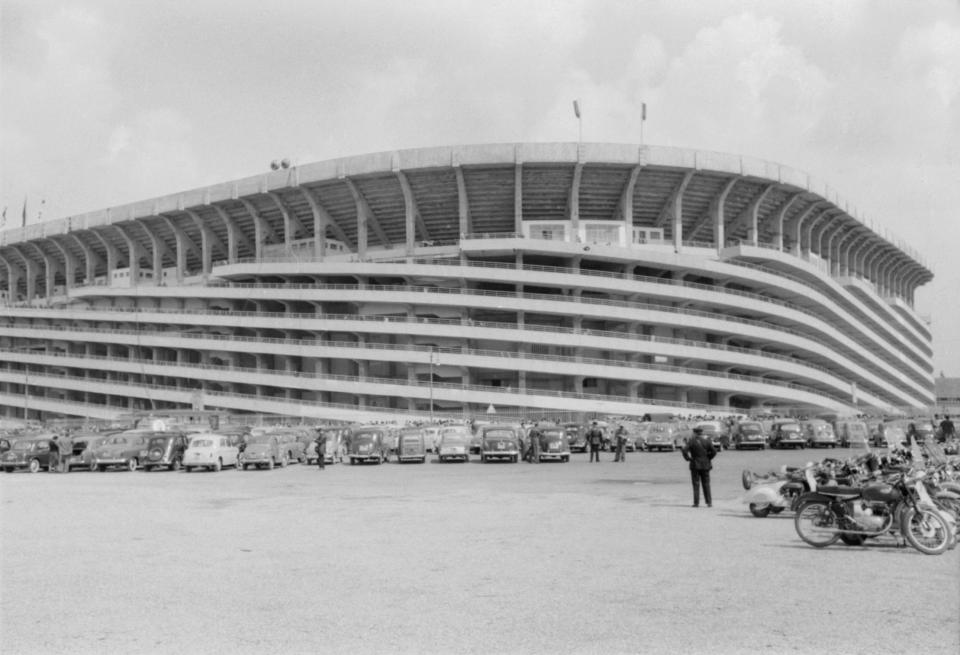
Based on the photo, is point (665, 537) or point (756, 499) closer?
point (665, 537)

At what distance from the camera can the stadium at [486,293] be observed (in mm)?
63562

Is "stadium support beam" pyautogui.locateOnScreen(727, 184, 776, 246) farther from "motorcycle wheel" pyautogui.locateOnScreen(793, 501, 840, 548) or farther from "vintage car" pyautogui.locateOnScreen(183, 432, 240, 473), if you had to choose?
"motorcycle wheel" pyautogui.locateOnScreen(793, 501, 840, 548)

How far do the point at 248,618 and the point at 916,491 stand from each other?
876cm

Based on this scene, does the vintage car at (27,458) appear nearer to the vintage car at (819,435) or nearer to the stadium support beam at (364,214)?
the vintage car at (819,435)

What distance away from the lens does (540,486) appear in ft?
74.0

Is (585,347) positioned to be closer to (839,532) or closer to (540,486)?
(540,486)

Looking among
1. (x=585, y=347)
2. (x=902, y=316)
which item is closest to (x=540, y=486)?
(x=585, y=347)

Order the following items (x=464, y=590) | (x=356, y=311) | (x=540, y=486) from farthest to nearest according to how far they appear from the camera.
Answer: (x=356, y=311), (x=540, y=486), (x=464, y=590)

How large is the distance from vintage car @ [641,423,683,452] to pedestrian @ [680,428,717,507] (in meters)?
25.1

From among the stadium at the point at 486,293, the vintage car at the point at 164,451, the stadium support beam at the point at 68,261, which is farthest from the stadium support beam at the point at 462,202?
the stadium support beam at the point at 68,261

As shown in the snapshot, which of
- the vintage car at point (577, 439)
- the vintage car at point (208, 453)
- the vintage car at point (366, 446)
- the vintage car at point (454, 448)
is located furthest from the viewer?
the vintage car at point (577, 439)

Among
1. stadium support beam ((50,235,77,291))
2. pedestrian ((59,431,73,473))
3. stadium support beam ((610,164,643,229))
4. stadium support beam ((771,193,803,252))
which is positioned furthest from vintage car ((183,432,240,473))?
stadium support beam ((50,235,77,291))

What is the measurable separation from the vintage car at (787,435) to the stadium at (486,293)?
18.5 meters

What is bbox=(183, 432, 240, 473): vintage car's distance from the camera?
32719mm
